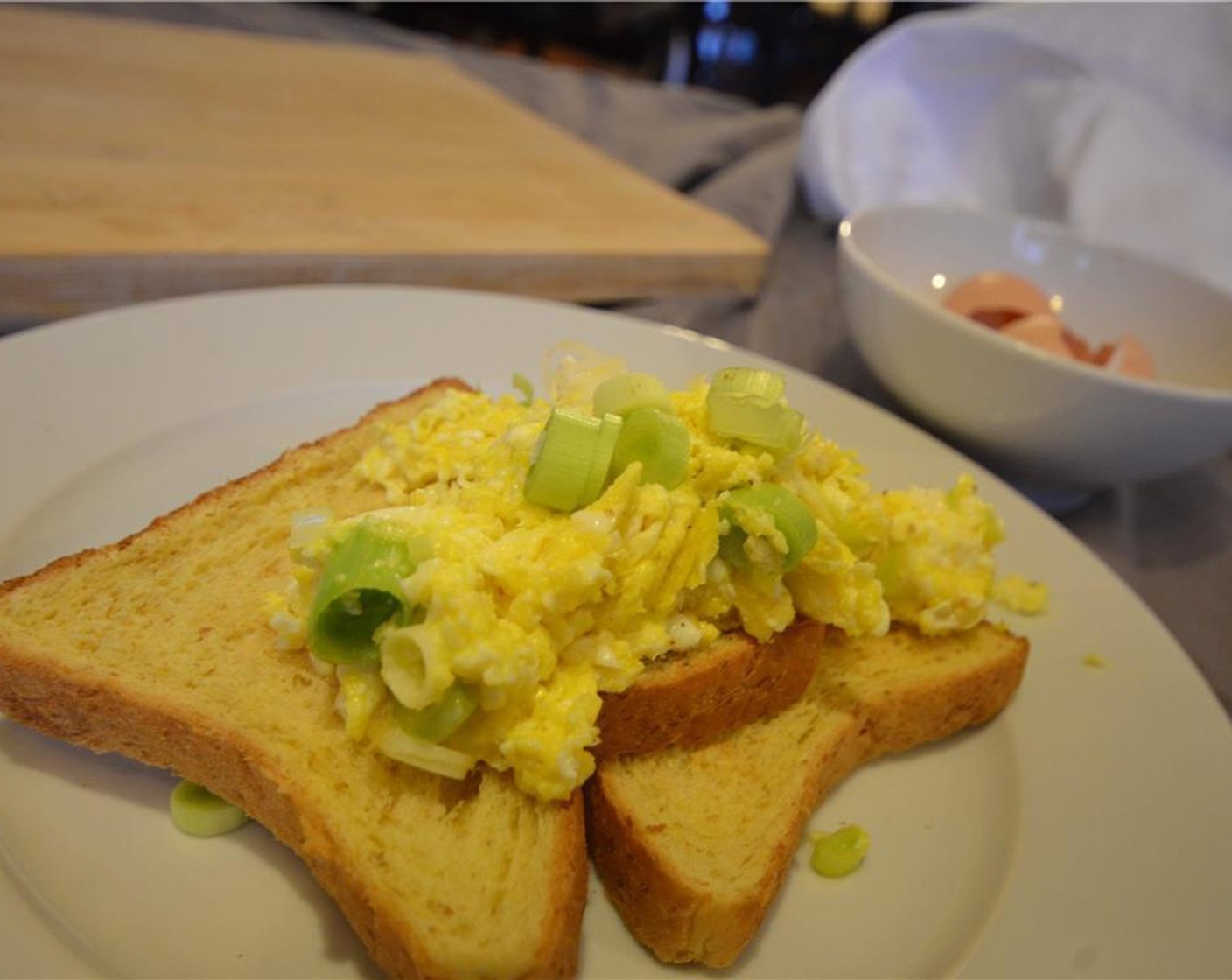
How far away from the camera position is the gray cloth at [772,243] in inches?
101

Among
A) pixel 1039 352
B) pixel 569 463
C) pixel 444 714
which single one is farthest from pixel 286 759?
pixel 1039 352

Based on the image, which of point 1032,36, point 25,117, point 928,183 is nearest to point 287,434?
point 25,117

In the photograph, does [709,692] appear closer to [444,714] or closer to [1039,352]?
[444,714]

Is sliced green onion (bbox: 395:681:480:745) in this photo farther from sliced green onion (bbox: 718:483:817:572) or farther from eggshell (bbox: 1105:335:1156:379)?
eggshell (bbox: 1105:335:1156:379)

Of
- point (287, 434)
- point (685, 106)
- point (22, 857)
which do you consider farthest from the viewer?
point (685, 106)

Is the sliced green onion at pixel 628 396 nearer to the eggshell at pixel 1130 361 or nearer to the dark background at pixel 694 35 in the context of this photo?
the eggshell at pixel 1130 361

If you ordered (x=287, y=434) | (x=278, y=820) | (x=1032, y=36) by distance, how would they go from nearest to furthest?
(x=278, y=820) → (x=287, y=434) → (x=1032, y=36)

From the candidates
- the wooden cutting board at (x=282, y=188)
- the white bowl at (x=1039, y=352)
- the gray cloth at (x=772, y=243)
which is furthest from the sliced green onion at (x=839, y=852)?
the wooden cutting board at (x=282, y=188)

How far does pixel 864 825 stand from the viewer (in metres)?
1.71

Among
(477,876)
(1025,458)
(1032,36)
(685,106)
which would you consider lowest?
(685,106)

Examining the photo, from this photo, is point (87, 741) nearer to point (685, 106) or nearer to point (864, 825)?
point (864, 825)

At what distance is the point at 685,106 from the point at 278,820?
5226 mm

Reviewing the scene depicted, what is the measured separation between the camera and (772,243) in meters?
4.01

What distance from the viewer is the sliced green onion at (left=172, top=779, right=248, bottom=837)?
1.44 meters
